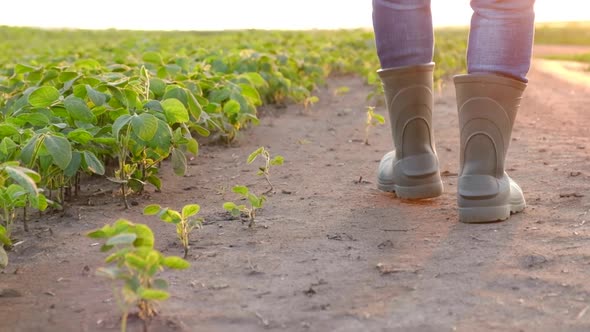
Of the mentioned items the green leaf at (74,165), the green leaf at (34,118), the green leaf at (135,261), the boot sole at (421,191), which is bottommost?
the boot sole at (421,191)

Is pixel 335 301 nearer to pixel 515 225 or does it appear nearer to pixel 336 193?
pixel 515 225

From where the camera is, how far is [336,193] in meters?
3.22

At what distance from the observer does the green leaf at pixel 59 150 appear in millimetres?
2532

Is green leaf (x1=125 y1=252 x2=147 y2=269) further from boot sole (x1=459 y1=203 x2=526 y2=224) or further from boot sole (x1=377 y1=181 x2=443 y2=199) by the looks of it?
boot sole (x1=377 y1=181 x2=443 y2=199)

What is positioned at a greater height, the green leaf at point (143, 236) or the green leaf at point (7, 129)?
the green leaf at point (7, 129)

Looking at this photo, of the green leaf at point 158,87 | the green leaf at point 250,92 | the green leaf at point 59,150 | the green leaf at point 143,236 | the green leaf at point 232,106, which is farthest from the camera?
the green leaf at point 250,92

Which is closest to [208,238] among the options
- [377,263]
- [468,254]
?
[377,263]

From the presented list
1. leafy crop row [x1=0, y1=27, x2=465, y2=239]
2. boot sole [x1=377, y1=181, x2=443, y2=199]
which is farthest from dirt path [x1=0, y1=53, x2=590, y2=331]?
leafy crop row [x1=0, y1=27, x2=465, y2=239]

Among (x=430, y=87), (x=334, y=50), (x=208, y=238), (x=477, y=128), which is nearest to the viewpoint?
(x=208, y=238)

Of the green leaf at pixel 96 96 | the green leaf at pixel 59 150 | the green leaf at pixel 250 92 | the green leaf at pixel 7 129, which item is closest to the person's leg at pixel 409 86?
the green leaf at pixel 96 96

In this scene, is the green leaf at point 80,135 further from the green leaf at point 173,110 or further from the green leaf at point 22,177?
the green leaf at point 22,177

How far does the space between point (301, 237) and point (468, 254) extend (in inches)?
20.7

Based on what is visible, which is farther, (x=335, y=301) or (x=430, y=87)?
(x=430, y=87)

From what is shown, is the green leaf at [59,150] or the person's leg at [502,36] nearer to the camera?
the green leaf at [59,150]
